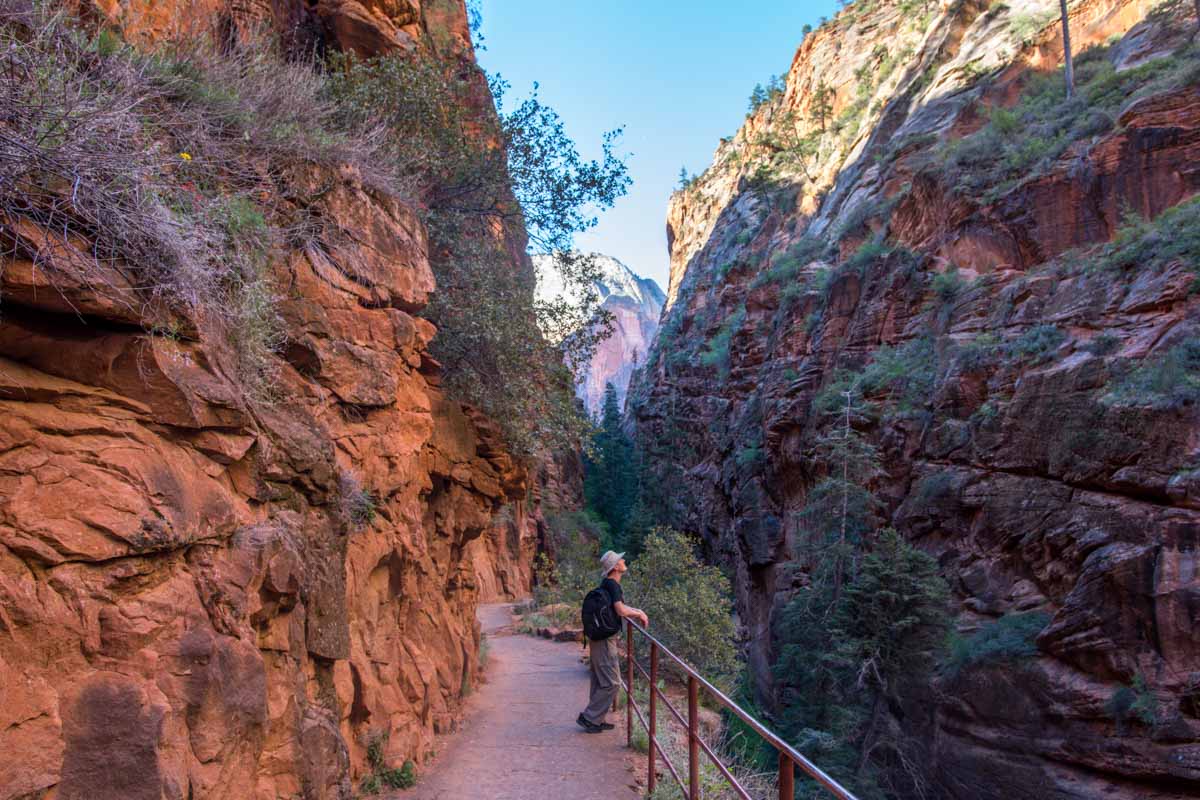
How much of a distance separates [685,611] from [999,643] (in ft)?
18.9

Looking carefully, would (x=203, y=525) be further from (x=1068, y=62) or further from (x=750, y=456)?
(x=1068, y=62)

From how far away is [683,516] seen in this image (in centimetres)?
3944

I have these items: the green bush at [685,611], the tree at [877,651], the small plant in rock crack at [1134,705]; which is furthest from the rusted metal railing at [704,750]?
the small plant in rock crack at [1134,705]

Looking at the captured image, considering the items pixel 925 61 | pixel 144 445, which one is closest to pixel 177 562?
pixel 144 445

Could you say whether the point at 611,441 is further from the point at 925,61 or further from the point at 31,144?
the point at 31,144

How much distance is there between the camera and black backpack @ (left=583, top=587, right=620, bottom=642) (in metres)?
6.91

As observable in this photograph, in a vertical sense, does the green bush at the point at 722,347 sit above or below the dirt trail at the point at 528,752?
above

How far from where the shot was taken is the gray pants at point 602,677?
7125 millimetres

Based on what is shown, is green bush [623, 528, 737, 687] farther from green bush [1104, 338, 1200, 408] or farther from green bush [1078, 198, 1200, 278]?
green bush [1078, 198, 1200, 278]

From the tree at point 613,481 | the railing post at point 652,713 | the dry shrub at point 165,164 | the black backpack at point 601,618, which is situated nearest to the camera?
the dry shrub at point 165,164

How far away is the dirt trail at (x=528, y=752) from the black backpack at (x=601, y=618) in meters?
1.09

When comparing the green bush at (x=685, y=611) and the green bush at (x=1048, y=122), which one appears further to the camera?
the green bush at (x=1048, y=122)

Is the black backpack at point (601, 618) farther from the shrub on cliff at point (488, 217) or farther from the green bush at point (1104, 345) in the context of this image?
the green bush at point (1104, 345)

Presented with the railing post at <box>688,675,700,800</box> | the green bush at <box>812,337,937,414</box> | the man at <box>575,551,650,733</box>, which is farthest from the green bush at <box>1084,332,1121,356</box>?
the railing post at <box>688,675,700,800</box>
